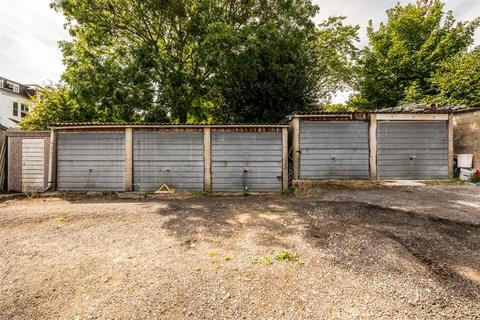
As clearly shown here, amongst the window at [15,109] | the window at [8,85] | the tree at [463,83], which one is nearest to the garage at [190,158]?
the tree at [463,83]

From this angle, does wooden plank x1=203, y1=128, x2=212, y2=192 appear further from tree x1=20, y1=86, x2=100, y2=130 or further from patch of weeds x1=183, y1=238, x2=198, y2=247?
tree x1=20, y1=86, x2=100, y2=130

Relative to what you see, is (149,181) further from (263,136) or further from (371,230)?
(371,230)

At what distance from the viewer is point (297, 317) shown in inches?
98.3

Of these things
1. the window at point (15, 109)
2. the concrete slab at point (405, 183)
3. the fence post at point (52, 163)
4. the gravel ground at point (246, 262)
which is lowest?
the gravel ground at point (246, 262)

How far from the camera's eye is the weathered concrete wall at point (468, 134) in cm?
962

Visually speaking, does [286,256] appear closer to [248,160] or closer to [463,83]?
[248,160]

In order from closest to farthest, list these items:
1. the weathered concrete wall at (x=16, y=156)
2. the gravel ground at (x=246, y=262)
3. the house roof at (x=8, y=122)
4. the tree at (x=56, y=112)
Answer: the gravel ground at (x=246, y=262), the weathered concrete wall at (x=16, y=156), the tree at (x=56, y=112), the house roof at (x=8, y=122)

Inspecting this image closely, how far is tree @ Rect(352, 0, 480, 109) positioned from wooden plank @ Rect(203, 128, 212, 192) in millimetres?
17075

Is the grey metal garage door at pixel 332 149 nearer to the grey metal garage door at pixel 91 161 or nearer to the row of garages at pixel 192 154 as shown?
the row of garages at pixel 192 154

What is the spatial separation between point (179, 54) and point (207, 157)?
6073 mm

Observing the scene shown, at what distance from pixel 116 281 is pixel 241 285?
5.76 feet

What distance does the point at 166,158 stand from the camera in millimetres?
9258

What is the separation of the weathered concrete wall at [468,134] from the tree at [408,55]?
843 centimetres

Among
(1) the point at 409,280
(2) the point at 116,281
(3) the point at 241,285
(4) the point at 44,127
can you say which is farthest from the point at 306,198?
(4) the point at 44,127
